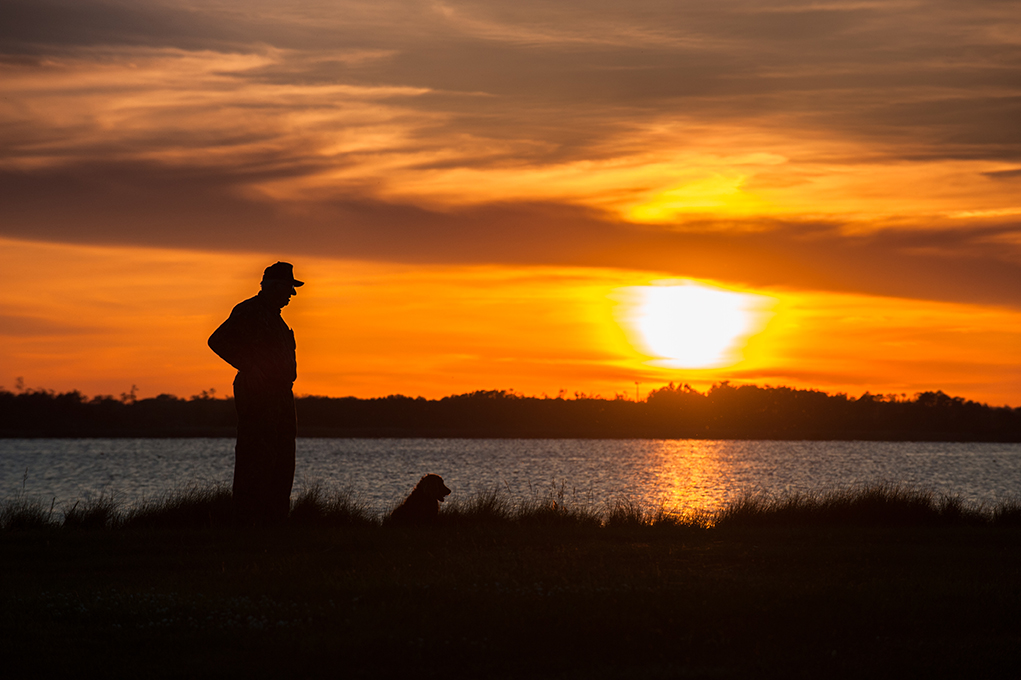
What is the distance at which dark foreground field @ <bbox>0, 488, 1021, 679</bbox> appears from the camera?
757cm

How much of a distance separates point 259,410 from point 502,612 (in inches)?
311

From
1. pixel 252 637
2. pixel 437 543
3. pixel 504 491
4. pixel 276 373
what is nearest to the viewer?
pixel 252 637

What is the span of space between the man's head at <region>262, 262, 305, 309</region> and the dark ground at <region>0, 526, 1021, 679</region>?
180 inches

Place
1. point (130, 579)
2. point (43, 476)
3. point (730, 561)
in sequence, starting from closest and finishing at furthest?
point (130, 579), point (730, 561), point (43, 476)

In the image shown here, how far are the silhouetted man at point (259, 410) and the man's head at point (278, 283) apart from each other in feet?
1.01

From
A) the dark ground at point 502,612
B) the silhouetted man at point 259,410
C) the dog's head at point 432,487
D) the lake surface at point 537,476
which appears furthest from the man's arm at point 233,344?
the lake surface at point 537,476

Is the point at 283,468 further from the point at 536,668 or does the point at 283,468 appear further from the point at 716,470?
the point at 716,470

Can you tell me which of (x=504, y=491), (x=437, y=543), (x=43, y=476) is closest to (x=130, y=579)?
(x=437, y=543)

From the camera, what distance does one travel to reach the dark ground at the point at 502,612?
297 inches

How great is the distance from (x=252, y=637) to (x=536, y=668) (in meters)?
2.47

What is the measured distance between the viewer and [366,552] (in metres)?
12.9

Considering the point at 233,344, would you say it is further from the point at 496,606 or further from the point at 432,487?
the point at 496,606

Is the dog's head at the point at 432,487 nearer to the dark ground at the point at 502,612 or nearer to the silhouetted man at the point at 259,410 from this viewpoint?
the silhouetted man at the point at 259,410

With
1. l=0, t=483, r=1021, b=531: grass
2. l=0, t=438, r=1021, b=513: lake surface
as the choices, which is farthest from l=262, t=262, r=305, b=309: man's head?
l=0, t=438, r=1021, b=513: lake surface
